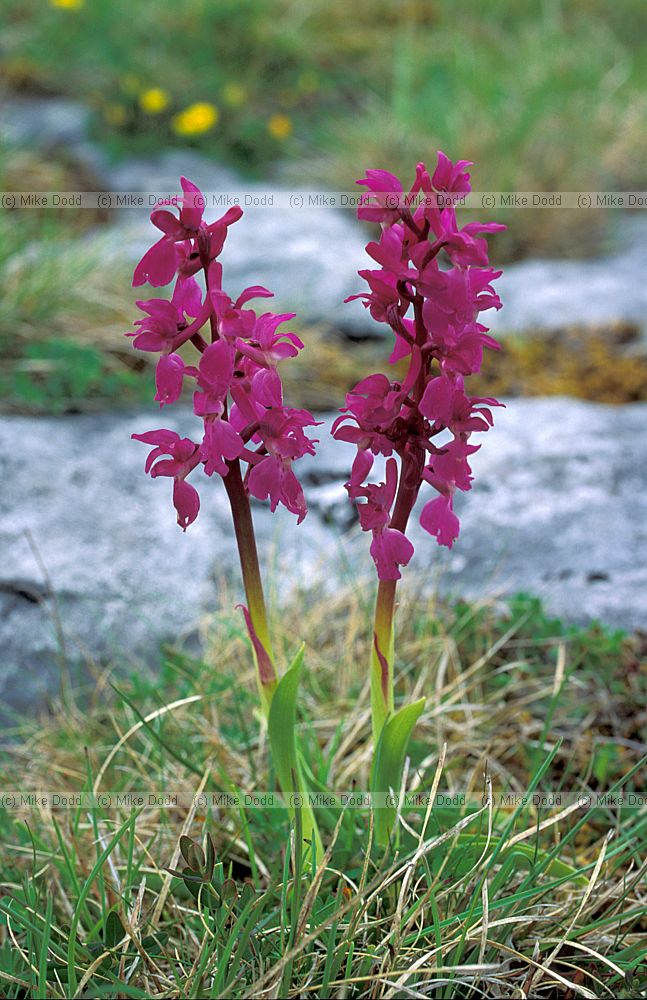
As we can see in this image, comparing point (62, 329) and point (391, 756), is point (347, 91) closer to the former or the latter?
point (62, 329)

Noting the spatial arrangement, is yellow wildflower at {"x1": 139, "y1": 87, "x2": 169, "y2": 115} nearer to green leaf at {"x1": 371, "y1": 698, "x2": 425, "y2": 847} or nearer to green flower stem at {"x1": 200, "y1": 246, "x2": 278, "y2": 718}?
green flower stem at {"x1": 200, "y1": 246, "x2": 278, "y2": 718}

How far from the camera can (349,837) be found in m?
1.59

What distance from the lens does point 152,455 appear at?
4.04ft

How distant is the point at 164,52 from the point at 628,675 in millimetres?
4838

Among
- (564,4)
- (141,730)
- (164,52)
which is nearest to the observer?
(141,730)

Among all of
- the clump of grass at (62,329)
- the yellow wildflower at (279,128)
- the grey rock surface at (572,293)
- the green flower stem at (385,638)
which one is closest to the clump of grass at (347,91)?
the yellow wildflower at (279,128)

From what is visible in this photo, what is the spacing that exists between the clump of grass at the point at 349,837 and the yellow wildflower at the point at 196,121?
3383mm

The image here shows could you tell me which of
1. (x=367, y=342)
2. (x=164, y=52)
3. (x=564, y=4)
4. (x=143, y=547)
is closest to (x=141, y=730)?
(x=143, y=547)

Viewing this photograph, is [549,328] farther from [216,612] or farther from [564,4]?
[564,4]

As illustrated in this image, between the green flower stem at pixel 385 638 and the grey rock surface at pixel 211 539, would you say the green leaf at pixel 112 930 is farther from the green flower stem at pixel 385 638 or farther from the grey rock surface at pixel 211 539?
the grey rock surface at pixel 211 539

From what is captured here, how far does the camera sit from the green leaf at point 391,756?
1351mm

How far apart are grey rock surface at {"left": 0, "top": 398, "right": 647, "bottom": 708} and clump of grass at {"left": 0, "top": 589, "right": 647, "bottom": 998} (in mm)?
136

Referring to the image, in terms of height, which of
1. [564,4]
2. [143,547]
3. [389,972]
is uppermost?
[564,4]

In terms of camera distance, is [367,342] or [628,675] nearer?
[628,675]
